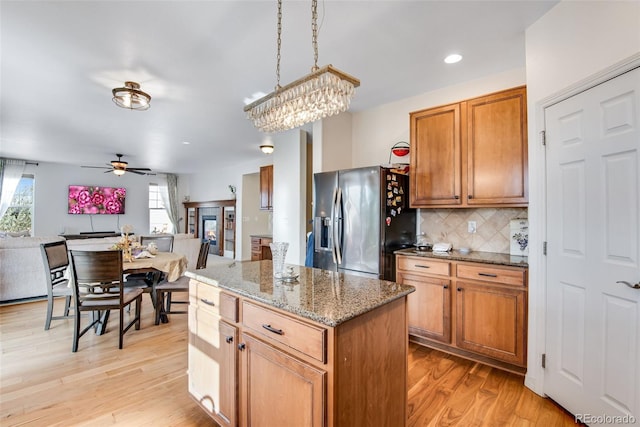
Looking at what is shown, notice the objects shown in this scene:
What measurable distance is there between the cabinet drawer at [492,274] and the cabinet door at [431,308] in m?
0.18

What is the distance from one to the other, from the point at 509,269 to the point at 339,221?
5.15 ft

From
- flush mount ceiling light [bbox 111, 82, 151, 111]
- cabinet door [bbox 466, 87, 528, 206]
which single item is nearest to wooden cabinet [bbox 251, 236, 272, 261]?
flush mount ceiling light [bbox 111, 82, 151, 111]

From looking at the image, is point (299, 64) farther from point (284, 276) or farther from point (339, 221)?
point (284, 276)

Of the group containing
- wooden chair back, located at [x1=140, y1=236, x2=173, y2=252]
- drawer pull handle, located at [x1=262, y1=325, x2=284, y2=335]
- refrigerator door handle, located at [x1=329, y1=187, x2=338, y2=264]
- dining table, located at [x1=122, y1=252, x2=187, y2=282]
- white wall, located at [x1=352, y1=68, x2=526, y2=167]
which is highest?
white wall, located at [x1=352, y1=68, x2=526, y2=167]

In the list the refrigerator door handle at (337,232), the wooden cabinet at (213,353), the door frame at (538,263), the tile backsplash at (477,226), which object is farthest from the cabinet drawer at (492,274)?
the wooden cabinet at (213,353)

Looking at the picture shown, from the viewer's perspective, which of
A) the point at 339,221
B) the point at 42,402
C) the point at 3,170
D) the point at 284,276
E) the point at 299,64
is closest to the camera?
the point at 284,276

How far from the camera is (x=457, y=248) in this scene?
3.01 meters

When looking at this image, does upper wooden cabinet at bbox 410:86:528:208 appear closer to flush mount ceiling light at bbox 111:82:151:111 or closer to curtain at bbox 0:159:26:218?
flush mount ceiling light at bbox 111:82:151:111

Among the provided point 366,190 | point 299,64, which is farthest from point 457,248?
point 299,64

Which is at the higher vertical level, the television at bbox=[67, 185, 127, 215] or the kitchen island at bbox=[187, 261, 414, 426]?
the television at bbox=[67, 185, 127, 215]

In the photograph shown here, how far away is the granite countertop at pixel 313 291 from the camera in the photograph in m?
1.13

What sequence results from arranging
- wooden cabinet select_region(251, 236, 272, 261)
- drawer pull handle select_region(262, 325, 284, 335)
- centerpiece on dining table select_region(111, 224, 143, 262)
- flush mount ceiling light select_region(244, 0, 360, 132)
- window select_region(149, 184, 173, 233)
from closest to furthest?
drawer pull handle select_region(262, 325, 284, 335), flush mount ceiling light select_region(244, 0, 360, 132), centerpiece on dining table select_region(111, 224, 143, 262), wooden cabinet select_region(251, 236, 272, 261), window select_region(149, 184, 173, 233)

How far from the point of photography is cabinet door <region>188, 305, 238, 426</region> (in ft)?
4.98

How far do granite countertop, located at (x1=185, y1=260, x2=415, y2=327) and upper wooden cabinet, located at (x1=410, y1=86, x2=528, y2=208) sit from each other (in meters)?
1.59
